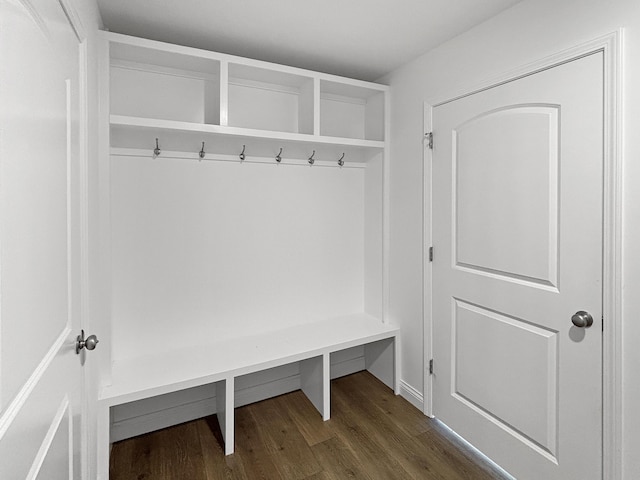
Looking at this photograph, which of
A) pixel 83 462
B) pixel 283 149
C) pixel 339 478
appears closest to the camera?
pixel 83 462

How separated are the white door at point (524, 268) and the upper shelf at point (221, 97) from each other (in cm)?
76

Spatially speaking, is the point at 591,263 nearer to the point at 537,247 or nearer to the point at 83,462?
the point at 537,247

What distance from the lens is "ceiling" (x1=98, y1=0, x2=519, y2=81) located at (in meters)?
1.74

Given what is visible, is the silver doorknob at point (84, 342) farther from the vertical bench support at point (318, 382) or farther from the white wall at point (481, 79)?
the white wall at point (481, 79)

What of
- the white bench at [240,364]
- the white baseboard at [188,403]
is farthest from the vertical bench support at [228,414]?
the white baseboard at [188,403]

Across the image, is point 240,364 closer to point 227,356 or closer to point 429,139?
point 227,356

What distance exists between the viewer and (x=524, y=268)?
175 centimetres

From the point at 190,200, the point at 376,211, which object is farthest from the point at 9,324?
the point at 376,211

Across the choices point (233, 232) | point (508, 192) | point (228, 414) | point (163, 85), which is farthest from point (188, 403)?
point (508, 192)

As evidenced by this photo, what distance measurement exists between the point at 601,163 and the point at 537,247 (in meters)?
0.43

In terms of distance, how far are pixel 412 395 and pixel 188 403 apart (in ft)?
4.93

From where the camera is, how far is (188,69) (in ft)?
7.14

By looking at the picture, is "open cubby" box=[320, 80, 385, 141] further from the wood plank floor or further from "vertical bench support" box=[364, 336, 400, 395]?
the wood plank floor

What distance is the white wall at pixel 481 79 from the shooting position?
136cm
